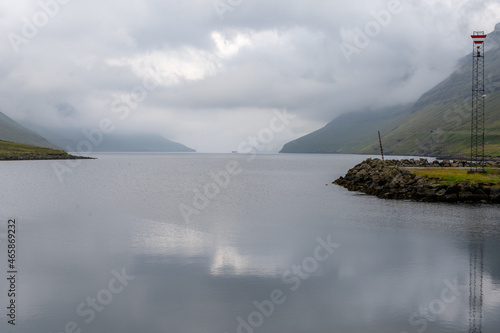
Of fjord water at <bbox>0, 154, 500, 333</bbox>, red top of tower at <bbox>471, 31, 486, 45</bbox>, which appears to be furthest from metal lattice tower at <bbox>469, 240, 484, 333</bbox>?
red top of tower at <bbox>471, 31, 486, 45</bbox>

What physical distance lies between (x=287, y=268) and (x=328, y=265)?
335 centimetres

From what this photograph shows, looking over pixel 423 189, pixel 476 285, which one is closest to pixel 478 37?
pixel 423 189

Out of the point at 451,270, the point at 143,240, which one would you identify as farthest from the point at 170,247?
the point at 451,270

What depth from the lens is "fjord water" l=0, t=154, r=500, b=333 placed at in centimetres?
1920

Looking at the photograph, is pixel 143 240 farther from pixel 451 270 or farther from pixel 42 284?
pixel 451 270

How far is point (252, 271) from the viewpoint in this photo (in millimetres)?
26609

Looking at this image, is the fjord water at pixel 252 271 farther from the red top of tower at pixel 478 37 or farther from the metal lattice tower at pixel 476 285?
the red top of tower at pixel 478 37

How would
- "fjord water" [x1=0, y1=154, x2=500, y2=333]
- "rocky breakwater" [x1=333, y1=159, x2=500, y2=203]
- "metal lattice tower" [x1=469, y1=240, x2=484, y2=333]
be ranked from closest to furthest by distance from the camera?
"metal lattice tower" [x1=469, y1=240, x2=484, y2=333], "fjord water" [x1=0, y1=154, x2=500, y2=333], "rocky breakwater" [x1=333, y1=159, x2=500, y2=203]

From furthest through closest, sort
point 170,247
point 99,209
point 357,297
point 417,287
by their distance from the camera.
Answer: point 99,209, point 170,247, point 417,287, point 357,297

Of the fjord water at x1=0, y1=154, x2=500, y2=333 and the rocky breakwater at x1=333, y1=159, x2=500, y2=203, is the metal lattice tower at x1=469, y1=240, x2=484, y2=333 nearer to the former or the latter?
the fjord water at x1=0, y1=154, x2=500, y2=333

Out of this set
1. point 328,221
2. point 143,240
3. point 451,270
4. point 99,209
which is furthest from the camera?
point 99,209

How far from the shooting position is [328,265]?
93.6 feet

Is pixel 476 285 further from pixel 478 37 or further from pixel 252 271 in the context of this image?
pixel 478 37

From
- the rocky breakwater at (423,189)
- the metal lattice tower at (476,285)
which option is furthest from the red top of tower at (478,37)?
the metal lattice tower at (476,285)
